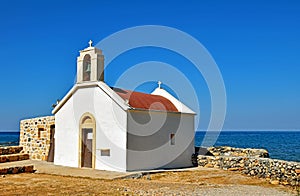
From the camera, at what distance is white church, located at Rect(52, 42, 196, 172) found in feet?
54.2

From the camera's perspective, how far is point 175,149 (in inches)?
758

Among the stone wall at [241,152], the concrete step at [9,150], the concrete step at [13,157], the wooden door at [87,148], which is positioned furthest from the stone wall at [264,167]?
the concrete step at [9,150]

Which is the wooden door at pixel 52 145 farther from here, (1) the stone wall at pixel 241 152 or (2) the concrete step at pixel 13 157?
(1) the stone wall at pixel 241 152

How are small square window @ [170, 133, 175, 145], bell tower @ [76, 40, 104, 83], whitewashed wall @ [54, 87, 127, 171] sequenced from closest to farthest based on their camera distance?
whitewashed wall @ [54, 87, 127, 171] < bell tower @ [76, 40, 104, 83] < small square window @ [170, 133, 175, 145]

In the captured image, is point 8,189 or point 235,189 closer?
point 8,189

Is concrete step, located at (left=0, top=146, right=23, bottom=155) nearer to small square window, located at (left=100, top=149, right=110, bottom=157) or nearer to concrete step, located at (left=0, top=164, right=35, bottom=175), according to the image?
concrete step, located at (left=0, top=164, right=35, bottom=175)

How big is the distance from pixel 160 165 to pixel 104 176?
168 inches

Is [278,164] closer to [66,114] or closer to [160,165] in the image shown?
[160,165]

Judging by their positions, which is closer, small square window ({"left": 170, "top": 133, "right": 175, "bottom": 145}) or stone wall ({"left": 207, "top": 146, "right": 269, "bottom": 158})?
small square window ({"left": 170, "top": 133, "right": 175, "bottom": 145})

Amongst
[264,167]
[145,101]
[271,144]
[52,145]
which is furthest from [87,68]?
[271,144]

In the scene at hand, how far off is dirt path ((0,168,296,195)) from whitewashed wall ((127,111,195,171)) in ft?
4.84

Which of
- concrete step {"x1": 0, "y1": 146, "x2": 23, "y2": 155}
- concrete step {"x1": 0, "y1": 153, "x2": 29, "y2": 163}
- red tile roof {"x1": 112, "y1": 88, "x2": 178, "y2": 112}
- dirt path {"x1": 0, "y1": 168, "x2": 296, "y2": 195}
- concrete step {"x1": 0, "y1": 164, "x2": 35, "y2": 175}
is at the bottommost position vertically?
dirt path {"x1": 0, "y1": 168, "x2": 296, "y2": 195}

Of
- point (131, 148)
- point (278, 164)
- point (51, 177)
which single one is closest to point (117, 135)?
point (131, 148)

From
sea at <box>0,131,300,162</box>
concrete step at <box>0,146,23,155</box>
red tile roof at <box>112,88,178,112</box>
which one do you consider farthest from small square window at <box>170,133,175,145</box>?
sea at <box>0,131,300,162</box>
